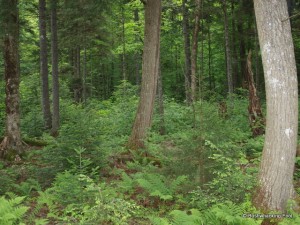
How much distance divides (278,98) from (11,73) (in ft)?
26.9

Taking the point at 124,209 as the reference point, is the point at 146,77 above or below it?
above

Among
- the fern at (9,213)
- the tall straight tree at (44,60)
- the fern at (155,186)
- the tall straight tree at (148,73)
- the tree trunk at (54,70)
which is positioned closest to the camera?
the fern at (9,213)

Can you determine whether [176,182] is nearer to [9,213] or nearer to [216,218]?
[216,218]

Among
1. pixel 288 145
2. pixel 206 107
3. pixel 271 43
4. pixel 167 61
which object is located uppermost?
pixel 167 61

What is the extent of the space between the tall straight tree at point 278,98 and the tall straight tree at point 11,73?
7769 millimetres

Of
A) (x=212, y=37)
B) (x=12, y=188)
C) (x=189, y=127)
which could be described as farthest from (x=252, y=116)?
(x=212, y=37)

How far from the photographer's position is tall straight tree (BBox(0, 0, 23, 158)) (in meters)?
10.1

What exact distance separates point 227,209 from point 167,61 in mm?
30534

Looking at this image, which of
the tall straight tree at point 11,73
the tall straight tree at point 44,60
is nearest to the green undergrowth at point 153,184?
the tall straight tree at point 11,73

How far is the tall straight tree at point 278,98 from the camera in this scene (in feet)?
17.3

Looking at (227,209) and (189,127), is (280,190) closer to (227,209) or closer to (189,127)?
(227,209)

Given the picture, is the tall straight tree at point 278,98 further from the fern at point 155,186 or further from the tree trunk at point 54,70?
the tree trunk at point 54,70

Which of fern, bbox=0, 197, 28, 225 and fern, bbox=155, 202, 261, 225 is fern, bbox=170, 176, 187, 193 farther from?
fern, bbox=0, 197, 28, 225

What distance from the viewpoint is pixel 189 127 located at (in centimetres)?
645
